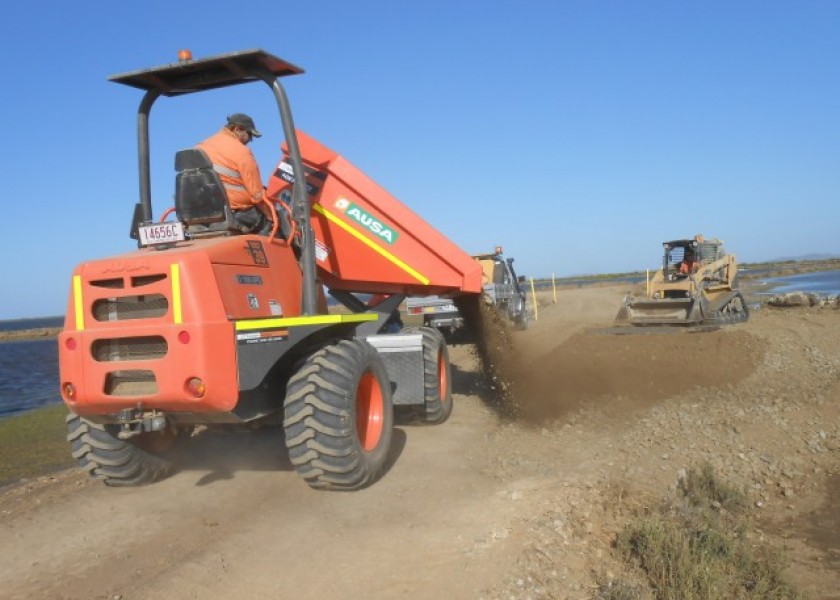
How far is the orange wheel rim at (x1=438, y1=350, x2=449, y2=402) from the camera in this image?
331 inches

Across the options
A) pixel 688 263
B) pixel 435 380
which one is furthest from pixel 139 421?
pixel 688 263

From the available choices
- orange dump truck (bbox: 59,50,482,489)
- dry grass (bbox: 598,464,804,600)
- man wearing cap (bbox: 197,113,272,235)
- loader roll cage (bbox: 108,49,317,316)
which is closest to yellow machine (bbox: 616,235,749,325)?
dry grass (bbox: 598,464,804,600)

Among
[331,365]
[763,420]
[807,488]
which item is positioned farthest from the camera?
[763,420]

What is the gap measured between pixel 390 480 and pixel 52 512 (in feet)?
9.01

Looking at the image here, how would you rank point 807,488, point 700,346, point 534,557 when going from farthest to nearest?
point 700,346 → point 807,488 → point 534,557

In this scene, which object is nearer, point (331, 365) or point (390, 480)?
point (331, 365)

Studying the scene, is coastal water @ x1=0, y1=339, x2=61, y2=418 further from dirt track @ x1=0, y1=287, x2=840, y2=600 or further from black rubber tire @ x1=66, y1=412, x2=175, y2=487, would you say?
black rubber tire @ x1=66, y1=412, x2=175, y2=487

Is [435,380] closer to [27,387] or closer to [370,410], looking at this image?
[370,410]

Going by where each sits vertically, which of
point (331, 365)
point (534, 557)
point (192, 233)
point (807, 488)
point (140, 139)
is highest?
point (140, 139)

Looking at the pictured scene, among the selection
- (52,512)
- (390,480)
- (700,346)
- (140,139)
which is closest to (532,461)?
(390,480)

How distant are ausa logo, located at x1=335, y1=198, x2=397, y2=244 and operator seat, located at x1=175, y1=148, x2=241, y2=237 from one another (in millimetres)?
1929

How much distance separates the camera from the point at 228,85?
19.5ft

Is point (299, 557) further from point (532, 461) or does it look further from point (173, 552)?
point (532, 461)

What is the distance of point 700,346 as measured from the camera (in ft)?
38.3
